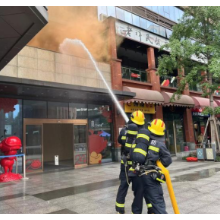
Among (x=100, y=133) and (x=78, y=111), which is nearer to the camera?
(x=78, y=111)

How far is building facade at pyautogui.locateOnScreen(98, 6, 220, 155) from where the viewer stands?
14.6 metres

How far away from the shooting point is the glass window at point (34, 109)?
416 inches

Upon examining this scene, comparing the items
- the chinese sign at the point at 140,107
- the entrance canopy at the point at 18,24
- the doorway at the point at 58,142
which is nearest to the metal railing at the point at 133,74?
the chinese sign at the point at 140,107

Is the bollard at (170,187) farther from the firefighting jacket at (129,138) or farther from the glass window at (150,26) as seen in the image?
the glass window at (150,26)

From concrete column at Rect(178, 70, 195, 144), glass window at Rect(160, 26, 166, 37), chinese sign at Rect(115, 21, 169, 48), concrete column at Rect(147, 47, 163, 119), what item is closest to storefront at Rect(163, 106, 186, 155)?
concrete column at Rect(178, 70, 195, 144)

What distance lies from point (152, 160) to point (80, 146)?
885 cm

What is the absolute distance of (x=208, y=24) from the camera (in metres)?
12.8

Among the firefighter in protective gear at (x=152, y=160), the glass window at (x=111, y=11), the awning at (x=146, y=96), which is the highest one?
the glass window at (x=111, y=11)

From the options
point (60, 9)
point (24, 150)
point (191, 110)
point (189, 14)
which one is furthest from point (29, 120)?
point (191, 110)

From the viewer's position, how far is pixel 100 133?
517 inches

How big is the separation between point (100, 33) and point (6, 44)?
33.8 ft

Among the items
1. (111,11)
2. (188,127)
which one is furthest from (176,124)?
(111,11)

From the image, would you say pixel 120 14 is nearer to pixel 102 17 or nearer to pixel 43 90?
pixel 102 17

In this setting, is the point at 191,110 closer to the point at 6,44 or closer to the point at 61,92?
the point at 61,92
